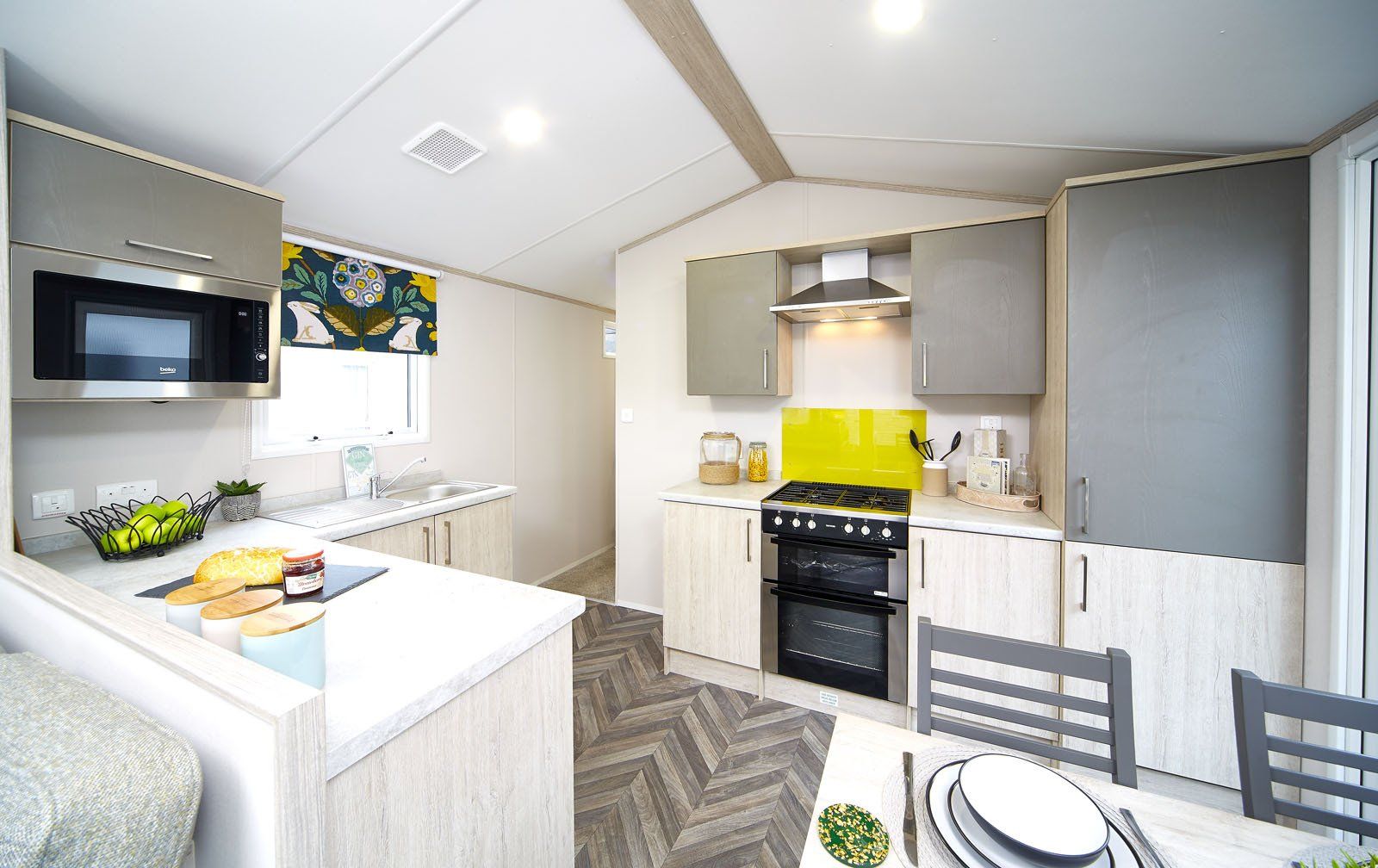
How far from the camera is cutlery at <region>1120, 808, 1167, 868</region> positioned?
77 cm

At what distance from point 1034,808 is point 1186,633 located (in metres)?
1.59

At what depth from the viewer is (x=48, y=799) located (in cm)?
62

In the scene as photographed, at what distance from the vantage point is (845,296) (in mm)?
2572

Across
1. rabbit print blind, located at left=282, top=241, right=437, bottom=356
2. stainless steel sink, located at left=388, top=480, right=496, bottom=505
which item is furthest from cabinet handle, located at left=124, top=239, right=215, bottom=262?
stainless steel sink, located at left=388, top=480, right=496, bottom=505

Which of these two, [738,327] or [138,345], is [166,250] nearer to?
[138,345]

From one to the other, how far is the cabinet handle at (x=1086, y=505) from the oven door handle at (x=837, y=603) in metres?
0.79

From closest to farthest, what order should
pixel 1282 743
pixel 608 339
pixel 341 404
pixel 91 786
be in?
pixel 91 786, pixel 1282 743, pixel 341 404, pixel 608 339

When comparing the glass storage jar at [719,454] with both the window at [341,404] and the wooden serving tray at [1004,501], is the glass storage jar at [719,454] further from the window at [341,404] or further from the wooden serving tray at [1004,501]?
the window at [341,404]

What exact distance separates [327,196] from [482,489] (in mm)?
1601

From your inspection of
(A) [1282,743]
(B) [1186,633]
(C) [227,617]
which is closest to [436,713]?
(C) [227,617]

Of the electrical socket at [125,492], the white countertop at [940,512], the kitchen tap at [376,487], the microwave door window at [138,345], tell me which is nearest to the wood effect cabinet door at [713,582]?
the white countertop at [940,512]

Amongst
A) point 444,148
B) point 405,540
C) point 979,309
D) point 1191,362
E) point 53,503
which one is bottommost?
point 405,540

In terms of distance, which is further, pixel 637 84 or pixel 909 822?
pixel 637 84

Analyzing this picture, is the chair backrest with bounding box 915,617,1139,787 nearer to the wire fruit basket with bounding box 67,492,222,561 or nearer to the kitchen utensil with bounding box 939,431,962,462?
the kitchen utensil with bounding box 939,431,962,462
